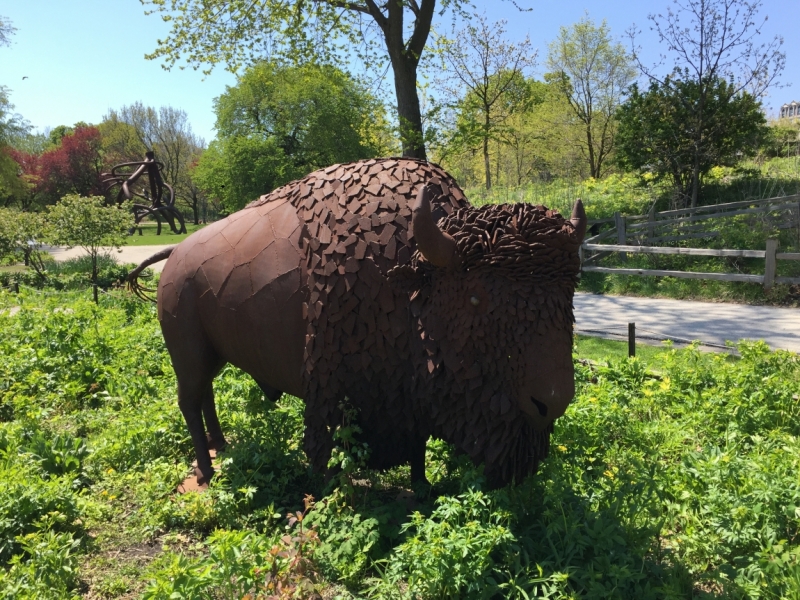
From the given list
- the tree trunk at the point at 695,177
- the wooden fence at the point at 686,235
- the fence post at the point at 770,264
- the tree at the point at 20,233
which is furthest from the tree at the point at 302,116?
the fence post at the point at 770,264

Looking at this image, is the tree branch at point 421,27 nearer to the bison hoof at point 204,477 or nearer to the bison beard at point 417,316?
the bison beard at point 417,316

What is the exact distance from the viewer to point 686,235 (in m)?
13.3

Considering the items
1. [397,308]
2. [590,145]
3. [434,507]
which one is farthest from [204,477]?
[590,145]

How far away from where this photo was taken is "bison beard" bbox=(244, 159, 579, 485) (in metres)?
2.53

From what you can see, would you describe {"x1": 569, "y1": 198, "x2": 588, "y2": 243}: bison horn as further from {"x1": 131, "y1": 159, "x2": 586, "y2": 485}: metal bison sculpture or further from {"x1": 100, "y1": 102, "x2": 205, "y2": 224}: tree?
{"x1": 100, "y1": 102, "x2": 205, "y2": 224}: tree

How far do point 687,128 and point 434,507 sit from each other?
15042mm

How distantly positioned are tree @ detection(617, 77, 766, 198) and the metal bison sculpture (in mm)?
14084

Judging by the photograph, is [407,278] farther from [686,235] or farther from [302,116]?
[302,116]

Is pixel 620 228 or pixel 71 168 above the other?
pixel 71 168

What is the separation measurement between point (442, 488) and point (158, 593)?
A: 64.6 inches

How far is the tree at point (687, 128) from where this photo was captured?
14297mm

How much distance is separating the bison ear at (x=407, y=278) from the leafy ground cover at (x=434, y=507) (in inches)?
33.5

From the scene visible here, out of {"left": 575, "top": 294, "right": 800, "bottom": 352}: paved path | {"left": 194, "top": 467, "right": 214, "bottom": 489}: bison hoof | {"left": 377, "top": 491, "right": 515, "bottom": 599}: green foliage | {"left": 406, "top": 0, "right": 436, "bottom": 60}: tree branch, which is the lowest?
{"left": 575, "top": 294, "right": 800, "bottom": 352}: paved path

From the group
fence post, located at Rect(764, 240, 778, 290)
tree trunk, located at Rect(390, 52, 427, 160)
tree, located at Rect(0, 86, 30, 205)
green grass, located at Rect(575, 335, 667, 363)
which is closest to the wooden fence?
fence post, located at Rect(764, 240, 778, 290)
